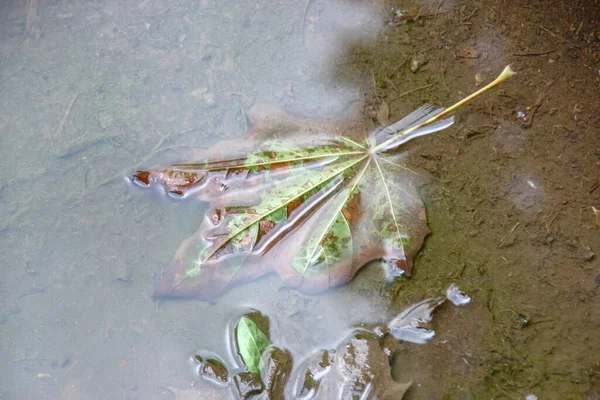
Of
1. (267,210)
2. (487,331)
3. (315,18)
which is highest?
(315,18)

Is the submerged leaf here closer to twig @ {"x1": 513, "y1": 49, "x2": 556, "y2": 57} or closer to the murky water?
the murky water

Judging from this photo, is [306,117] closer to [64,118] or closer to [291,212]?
[291,212]

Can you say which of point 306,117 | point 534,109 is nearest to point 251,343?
point 306,117

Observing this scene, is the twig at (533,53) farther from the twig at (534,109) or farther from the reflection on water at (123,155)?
the reflection on water at (123,155)

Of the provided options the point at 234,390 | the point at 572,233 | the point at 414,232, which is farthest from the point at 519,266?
the point at 234,390

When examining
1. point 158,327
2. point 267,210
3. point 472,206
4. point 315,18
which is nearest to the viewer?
point 267,210

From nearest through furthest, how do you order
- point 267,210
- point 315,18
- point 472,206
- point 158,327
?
point 267,210 < point 158,327 < point 472,206 < point 315,18

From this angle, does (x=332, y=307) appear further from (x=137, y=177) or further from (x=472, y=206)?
(x=137, y=177)
